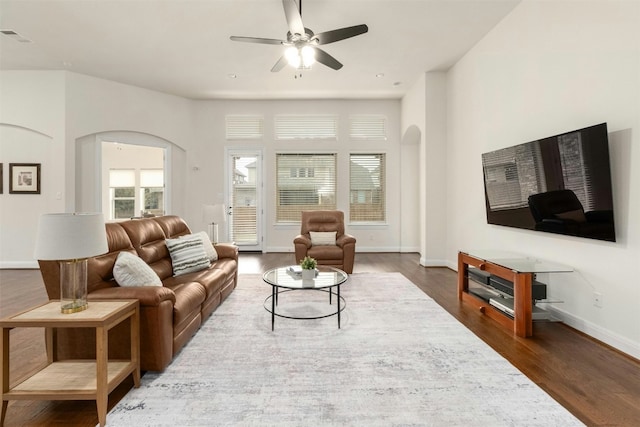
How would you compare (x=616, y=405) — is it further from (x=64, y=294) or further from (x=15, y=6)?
(x=15, y=6)

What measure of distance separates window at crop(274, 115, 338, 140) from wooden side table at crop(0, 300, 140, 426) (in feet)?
18.2

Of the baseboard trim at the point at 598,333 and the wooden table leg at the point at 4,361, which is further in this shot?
A: the baseboard trim at the point at 598,333

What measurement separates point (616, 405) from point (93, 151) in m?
7.35

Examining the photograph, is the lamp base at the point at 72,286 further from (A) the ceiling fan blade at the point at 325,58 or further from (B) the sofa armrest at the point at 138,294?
(A) the ceiling fan blade at the point at 325,58

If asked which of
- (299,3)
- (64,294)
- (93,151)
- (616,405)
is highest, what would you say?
(299,3)

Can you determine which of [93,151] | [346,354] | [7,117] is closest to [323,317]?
[346,354]

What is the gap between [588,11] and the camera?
105 inches

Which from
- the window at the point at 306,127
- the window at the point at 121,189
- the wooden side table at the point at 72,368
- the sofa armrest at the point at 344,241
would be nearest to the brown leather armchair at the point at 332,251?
the sofa armrest at the point at 344,241

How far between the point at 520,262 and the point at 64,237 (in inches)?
150

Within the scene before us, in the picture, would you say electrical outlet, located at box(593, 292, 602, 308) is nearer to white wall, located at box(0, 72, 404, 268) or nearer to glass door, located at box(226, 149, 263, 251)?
white wall, located at box(0, 72, 404, 268)

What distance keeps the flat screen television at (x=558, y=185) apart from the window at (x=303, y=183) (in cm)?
373

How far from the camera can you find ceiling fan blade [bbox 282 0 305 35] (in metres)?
2.70

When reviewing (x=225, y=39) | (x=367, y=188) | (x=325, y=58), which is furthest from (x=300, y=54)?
(x=367, y=188)

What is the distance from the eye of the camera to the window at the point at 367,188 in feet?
22.8
